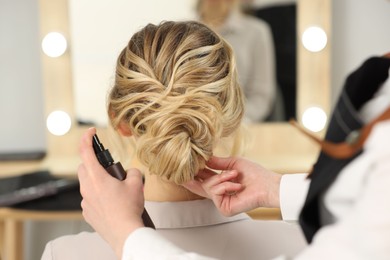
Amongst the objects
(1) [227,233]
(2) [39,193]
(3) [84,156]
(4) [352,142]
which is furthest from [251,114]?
(4) [352,142]

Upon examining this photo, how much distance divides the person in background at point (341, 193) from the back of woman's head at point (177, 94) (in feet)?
0.63

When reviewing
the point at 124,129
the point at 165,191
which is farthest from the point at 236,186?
the point at 124,129

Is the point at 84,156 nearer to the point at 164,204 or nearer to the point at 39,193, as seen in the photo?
the point at 164,204

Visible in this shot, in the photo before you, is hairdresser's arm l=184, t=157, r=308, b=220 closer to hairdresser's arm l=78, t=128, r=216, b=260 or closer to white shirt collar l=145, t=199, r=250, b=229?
white shirt collar l=145, t=199, r=250, b=229

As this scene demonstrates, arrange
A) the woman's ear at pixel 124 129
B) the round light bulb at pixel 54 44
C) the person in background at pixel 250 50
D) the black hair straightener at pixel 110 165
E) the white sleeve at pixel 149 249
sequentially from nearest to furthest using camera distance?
the white sleeve at pixel 149 249, the black hair straightener at pixel 110 165, the woman's ear at pixel 124 129, the person in background at pixel 250 50, the round light bulb at pixel 54 44

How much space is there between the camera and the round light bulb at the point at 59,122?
8.14ft

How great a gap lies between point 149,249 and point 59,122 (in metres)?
1.79

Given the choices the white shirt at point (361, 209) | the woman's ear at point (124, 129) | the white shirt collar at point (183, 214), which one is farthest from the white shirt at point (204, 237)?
the white shirt at point (361, 209)

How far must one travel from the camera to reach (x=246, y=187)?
1.12m

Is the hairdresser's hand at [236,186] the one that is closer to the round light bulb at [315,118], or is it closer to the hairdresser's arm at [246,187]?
the hairdresser's arm at [246,187]

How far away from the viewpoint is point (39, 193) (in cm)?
206

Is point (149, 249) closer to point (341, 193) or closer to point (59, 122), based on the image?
point (341, 193)

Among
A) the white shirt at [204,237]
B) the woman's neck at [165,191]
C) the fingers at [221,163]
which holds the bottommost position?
the white shirt at [204,237]

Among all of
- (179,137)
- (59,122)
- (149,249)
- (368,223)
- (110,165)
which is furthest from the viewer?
(59,122)
